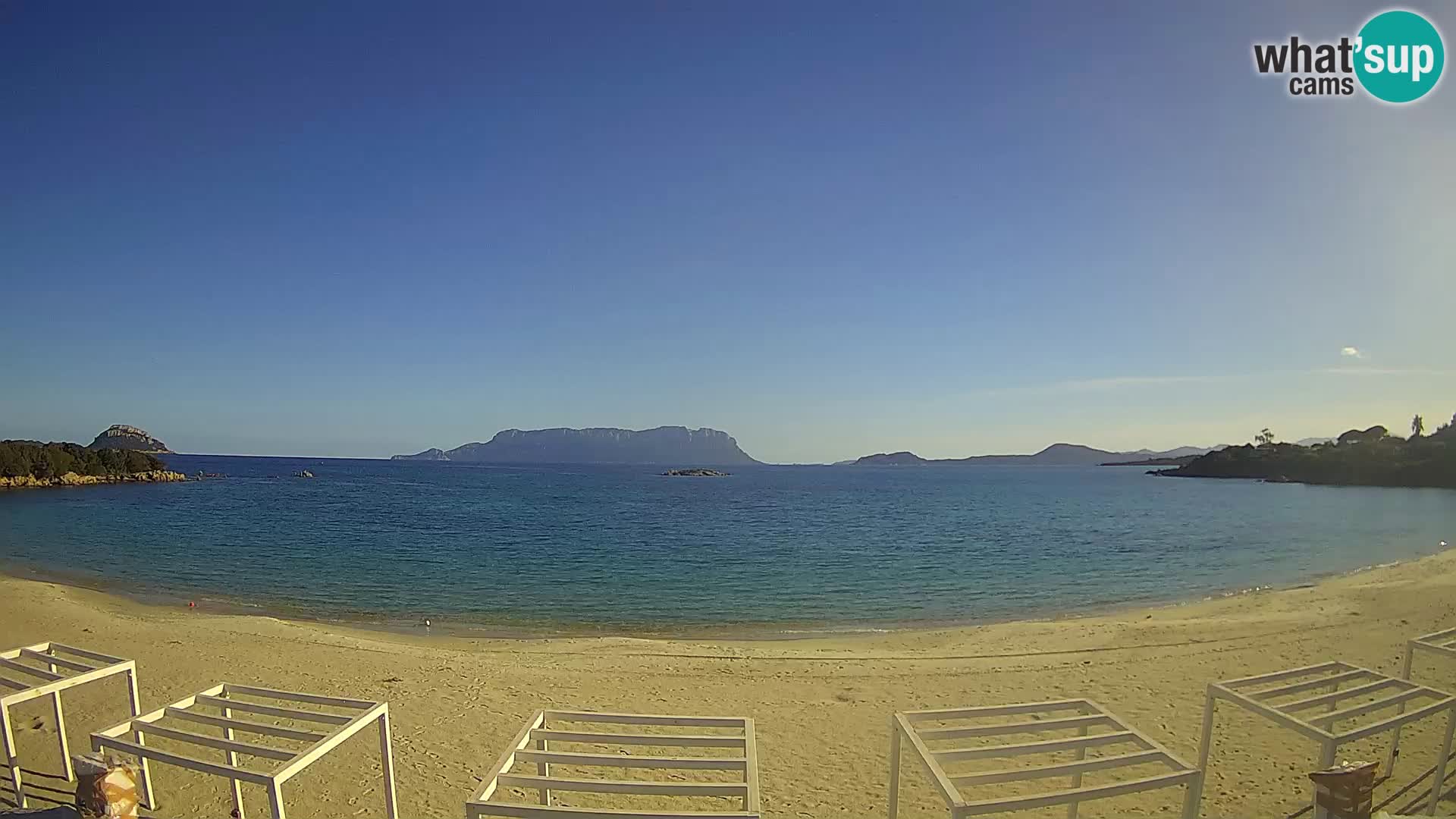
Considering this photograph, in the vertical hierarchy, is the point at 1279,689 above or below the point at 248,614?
above

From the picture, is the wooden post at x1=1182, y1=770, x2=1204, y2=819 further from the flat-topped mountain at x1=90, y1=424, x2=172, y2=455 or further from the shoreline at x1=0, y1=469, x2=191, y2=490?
the flat-topped mountain at x1=90, y1=424, x2=172, y2=455

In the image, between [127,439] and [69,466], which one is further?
[127,439]

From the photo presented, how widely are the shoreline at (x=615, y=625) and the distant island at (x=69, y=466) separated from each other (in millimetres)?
58143

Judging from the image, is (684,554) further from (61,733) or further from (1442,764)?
(1442,764)

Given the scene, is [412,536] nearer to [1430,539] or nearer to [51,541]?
[51,541]

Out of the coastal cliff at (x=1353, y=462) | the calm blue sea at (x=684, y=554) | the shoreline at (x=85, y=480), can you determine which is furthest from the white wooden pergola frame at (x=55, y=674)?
the coastal cliff at (x=1353, y=462)

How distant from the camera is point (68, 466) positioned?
206 feet

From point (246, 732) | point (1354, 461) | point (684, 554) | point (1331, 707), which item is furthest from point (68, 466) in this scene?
point (1354, 461)

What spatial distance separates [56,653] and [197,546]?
24.8 metres

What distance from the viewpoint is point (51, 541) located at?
90.1 ft

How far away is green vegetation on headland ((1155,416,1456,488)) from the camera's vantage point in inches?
2687

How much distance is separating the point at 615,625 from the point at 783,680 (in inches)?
256

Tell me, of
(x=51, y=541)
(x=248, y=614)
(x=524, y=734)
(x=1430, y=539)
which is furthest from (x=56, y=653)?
(x=1430, y=539)

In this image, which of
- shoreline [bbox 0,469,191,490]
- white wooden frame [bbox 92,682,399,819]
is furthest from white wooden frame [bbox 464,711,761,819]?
shoreline [bbox 0,469,191,490]
